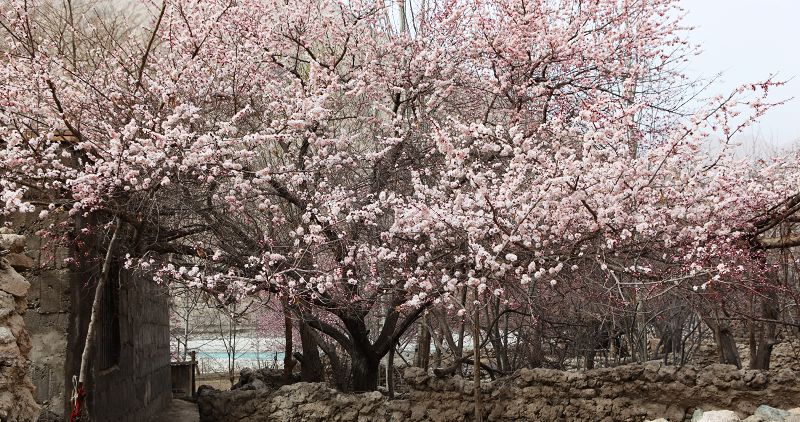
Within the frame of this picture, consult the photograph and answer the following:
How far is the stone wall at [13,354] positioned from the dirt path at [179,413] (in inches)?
295

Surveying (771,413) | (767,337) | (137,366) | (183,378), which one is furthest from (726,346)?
(183,378)

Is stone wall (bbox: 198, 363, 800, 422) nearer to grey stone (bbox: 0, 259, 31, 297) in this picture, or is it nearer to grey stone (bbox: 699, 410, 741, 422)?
grey stone (bbox: 699, 410, 741, 422)

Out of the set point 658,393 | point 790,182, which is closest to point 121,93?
point 658,393

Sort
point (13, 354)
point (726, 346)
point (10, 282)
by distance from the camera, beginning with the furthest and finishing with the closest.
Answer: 1. point (726, 346)
2. point (10, 282)
3. point (13, 354)

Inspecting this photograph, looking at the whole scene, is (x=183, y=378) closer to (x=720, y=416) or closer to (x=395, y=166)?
(x=395, y=166)

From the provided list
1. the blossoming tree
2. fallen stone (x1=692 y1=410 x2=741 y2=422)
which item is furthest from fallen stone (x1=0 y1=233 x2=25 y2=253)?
fallen stone (x1=692 y1=410 x2=741 y2=422)

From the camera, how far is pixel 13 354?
13.5 ft

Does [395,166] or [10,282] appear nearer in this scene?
[10,282]

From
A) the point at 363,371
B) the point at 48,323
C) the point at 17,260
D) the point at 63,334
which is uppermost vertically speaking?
the point at 17,260

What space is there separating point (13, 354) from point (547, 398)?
6371 millimetres

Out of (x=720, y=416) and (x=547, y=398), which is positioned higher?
(x=547, y=398)

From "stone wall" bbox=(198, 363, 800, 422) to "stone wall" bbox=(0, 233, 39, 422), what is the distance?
16.6 feet

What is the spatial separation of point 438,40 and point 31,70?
4.99m

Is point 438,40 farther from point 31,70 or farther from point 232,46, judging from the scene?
point 31,70
